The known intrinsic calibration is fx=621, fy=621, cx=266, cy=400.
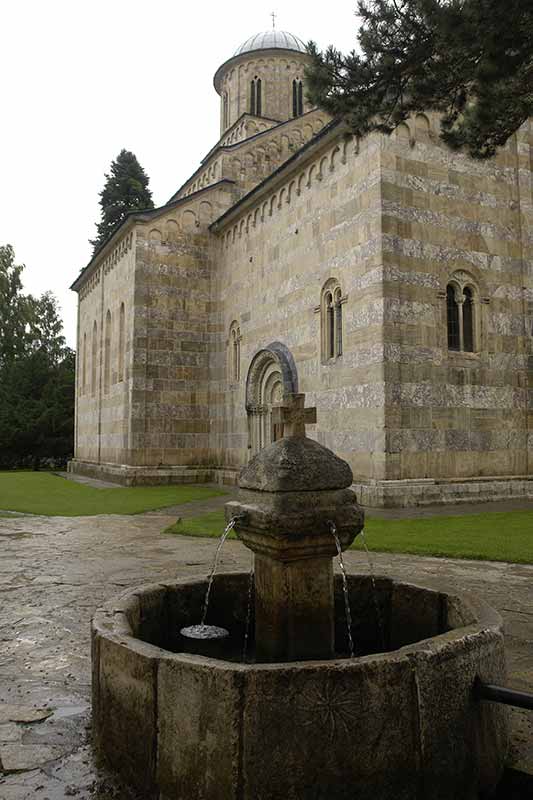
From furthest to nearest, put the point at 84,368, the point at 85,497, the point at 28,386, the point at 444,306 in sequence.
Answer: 1. the point at 28,386
2. the point at 84,368
3. the point at 85,497
4. the point at 444,306

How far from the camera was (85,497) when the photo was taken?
16.1 m

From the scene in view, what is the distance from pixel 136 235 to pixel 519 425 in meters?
12.6

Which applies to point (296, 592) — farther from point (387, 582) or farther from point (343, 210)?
point (343, 210)

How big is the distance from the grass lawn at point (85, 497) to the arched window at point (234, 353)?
3585mm

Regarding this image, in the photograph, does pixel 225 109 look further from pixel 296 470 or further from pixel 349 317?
pixel 296 470

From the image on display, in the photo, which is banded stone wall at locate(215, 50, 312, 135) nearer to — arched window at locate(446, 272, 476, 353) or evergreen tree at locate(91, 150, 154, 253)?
evergreen tree at locate(91, 150, 154, 253)

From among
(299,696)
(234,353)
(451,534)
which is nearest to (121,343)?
(234,353)

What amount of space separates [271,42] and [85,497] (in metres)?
20.4

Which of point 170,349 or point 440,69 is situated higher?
point 440,69

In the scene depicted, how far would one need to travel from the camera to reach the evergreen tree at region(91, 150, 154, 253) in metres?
34.4

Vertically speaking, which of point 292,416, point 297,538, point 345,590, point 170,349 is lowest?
point 345,590

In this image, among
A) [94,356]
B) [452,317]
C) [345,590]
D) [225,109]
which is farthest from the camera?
[225,109]

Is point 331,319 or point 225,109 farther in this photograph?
point 225,109

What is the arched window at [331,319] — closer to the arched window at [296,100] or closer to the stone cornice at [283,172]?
the stone cornice at [283,172]
